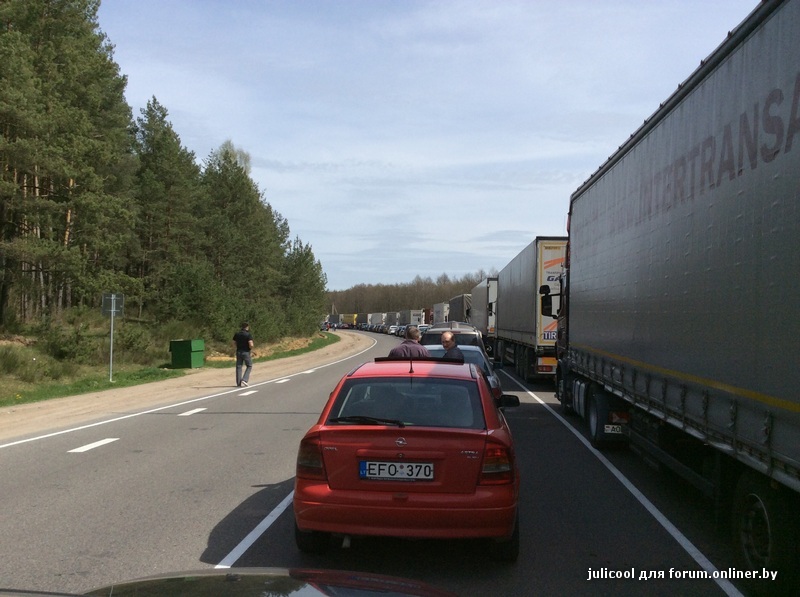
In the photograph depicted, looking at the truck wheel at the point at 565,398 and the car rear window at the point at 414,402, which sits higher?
the car rear window at the point at 414,402

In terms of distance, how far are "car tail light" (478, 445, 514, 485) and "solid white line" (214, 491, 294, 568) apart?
188cm

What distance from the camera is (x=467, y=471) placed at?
525cm

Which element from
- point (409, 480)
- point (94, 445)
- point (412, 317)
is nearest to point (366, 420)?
point (409, 480)

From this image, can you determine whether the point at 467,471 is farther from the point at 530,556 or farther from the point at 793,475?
the point at 793,475

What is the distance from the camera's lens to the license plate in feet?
17.3

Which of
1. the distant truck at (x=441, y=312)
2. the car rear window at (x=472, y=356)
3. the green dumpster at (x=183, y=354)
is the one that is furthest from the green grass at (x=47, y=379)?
the distant truck at (x=441, y=312)

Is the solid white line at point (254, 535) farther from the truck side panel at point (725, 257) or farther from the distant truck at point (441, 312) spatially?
the distant truck at point (441, 312)

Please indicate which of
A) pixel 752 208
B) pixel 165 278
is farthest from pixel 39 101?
pixel 752 208

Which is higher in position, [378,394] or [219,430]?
[378,394]

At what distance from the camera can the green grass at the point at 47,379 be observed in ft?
67.8

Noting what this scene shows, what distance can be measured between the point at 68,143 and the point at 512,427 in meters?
21.5

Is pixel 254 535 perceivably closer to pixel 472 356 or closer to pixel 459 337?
pixel 472 356

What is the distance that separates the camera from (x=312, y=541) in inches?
220

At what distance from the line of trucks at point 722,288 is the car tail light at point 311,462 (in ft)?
9.13
